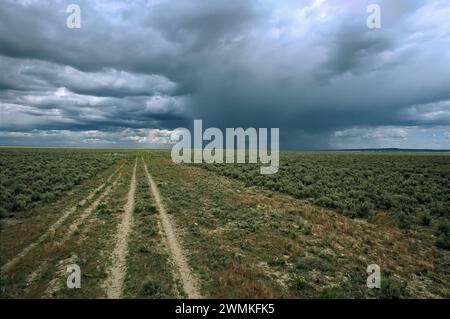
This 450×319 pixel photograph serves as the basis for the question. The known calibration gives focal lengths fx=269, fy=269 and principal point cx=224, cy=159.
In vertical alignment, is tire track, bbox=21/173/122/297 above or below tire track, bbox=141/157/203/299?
above

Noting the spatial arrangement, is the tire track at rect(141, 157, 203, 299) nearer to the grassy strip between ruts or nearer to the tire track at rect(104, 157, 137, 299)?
the grassy strip between ruts

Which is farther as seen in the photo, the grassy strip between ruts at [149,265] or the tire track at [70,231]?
the tire track at [70,231]

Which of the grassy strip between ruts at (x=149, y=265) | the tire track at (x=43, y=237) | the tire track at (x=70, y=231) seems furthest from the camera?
the tire track at (x=43, y=237)

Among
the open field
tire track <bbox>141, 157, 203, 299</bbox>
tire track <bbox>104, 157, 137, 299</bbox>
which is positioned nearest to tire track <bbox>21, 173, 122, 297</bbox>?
the open field

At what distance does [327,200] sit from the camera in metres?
18.2

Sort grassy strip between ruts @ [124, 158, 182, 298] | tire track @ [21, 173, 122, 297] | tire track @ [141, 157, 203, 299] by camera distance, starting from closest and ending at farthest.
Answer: grassy strip between ruts @ [124, 158, 182, 298], tire track @ [141, 157, 203, 299], tire track @ [21, 173, 122, 297]

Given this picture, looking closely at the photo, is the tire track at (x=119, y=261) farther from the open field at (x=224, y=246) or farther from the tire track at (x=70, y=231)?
the tire track at (x=70, y=231)

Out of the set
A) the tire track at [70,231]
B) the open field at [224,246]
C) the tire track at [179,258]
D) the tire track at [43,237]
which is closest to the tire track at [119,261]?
the open field at [224,246]

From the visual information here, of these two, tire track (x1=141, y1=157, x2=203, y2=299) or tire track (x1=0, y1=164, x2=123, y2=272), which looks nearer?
tire track (x1=141, y1=157, x2=203, y2=299)

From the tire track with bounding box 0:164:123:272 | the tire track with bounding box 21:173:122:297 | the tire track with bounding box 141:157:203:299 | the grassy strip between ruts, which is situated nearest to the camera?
the grassy strip between ruts

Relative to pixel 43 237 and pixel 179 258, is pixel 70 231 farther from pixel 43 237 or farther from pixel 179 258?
pixel 179 258

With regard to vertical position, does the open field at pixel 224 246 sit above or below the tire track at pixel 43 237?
below

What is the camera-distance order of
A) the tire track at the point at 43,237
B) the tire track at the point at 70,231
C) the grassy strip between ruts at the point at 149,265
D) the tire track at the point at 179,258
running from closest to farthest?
the grassy strip between ruts at the point at 149,265 < the tire track at the point at 179,258 < the tire track at the point at 70,231 < the tire track at the point at 43,237
